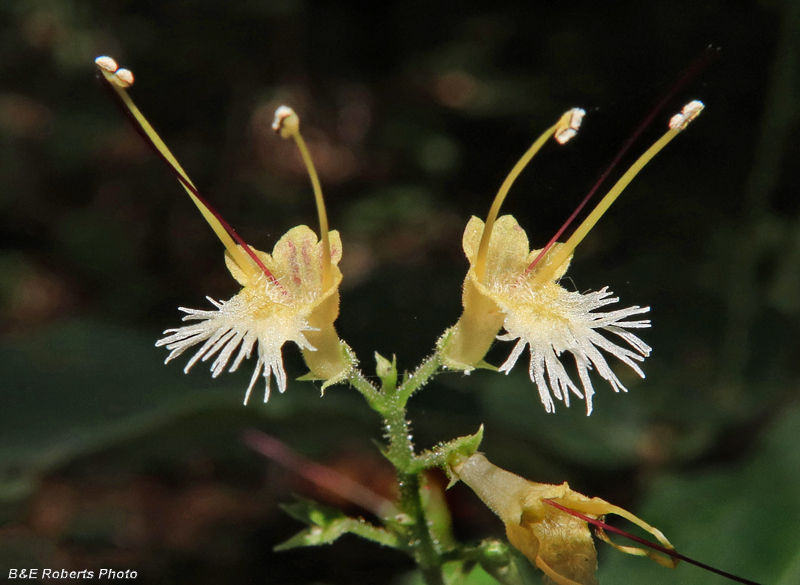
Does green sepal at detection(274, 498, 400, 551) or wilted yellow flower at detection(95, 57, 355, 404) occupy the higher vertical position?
wilted yellow flower at detection(95, 57, 355, 404)

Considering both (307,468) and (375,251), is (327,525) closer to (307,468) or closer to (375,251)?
(307,468)

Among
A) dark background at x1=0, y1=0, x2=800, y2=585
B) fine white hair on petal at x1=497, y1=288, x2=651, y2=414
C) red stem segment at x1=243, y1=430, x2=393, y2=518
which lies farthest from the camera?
red stem segment at x1=243, y1=430, x2=393, y2=518

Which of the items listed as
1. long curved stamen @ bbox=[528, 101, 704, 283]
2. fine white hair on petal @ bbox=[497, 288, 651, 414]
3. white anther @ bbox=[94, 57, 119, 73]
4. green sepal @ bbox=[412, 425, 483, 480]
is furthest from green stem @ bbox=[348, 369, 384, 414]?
white anther @ bbox=[94, 57, 119, 73]

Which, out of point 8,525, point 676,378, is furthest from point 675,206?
point 8,525

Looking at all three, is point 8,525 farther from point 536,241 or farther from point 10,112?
point 10,112

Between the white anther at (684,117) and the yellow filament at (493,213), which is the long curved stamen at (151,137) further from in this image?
the white anther at (684,117)

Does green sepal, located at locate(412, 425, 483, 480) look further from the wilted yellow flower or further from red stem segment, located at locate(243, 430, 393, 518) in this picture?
red stem segment, located at locate(243, 430, 393, 518)
